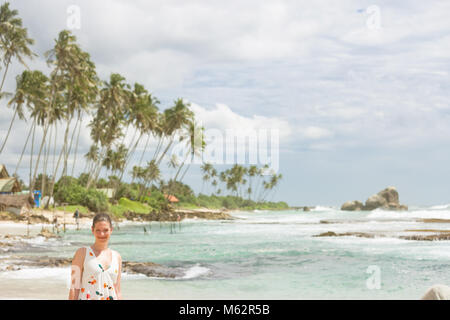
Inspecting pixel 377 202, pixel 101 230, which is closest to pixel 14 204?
pixel 101 230

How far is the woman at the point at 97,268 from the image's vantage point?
3445 millimetres

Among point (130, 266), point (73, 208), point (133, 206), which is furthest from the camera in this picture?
point (133, 206)

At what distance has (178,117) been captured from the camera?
61.9 m

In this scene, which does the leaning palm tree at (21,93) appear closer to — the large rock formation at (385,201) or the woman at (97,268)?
the woman at (97,268)

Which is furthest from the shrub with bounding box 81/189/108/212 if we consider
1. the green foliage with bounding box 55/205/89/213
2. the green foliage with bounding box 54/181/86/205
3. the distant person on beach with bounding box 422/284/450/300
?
the distant person on beach with bounding box 422/284/450/300

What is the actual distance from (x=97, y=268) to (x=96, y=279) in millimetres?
92

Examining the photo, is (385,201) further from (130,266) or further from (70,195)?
(130,266)

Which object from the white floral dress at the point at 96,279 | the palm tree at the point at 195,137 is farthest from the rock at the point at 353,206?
the white floral dress at the point at 96,279

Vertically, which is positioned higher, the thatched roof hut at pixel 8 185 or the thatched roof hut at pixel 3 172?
the thatched roof hut at pixel 3 172

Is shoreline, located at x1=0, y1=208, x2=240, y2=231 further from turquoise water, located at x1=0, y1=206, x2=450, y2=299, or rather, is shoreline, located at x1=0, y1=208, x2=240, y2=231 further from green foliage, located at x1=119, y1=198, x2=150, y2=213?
turquoise water, located at x1=0, y1=206, x2=450, y2=299

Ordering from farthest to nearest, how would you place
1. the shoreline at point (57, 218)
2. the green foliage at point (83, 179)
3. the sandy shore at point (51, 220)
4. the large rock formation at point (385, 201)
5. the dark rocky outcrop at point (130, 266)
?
the large rock formation at point (385, 201), the green foliage at point (83, 179), the shoreline at point (57, 218), the sandy shore at point (51, 220), the dark rocky outcrop at point (130, 266)

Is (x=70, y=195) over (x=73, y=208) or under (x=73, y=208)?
over

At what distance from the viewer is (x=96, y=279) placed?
349 cm
